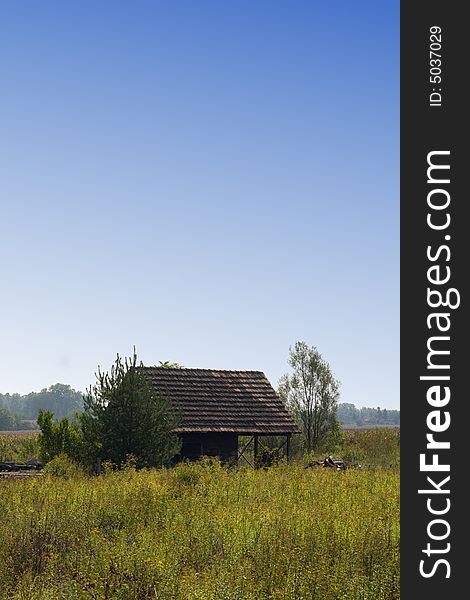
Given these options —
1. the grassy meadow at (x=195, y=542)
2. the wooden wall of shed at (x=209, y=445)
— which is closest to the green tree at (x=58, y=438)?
the wooden wall of shed at (x=209, y=445)

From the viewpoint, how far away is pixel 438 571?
6559mm

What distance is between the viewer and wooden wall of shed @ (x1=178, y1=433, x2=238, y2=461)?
30.0 m

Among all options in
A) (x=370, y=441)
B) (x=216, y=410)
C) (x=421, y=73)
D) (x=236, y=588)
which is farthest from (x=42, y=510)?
(x=370, y=441)

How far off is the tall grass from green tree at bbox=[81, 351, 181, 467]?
6210 mm

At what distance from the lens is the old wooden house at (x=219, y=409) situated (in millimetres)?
30219

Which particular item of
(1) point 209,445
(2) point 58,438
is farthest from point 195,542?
(1) point 209,445

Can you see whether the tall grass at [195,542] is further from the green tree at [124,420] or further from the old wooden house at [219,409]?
the old wooden house at [219,409]

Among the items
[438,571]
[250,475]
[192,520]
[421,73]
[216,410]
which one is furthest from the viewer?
[216,410]

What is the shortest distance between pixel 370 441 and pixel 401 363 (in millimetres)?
42433

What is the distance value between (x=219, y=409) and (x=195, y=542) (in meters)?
20.6

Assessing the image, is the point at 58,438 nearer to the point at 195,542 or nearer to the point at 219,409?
the point at 219,409

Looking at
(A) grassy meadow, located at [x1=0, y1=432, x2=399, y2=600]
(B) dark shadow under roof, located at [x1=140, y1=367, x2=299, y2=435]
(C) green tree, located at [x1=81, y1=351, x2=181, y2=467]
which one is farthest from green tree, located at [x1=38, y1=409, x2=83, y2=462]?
(A) grassy meadow, located at [x1=0, y1=432, x2=399, y2=600]

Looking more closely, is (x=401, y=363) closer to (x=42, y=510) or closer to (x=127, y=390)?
(x=42, y=510)

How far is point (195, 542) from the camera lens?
1120 cm
